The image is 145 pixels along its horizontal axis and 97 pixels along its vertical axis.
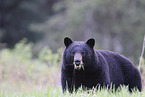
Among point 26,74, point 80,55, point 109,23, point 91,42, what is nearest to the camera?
point 80,55

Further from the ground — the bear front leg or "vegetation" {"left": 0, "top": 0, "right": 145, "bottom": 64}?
"vegetation" {"left": 0, "top": 0, "right": 145, "bottom": 64}

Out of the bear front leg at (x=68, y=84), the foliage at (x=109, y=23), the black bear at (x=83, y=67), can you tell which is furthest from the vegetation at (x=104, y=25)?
the bear front leg at (x=68, y=84)

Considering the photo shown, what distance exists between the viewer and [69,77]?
4938 mm

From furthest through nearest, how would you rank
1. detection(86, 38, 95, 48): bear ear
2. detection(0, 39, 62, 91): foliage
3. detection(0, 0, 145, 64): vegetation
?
detection(0, 0, 145, 64): vegetation
detection(0, 39, 62, 91): foliage
detection(86, 38, 95, 48): bear ear

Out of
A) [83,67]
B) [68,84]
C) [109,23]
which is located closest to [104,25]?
[109,23]

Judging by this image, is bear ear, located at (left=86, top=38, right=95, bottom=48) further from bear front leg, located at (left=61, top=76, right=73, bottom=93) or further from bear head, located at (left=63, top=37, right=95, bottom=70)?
bear front leg, located at (left=61, top=76, right=73, bottom=93)

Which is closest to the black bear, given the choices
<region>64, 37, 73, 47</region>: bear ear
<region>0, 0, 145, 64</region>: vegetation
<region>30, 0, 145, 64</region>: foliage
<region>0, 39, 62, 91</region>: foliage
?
<region>64, 37, 73, 47</region>: bear ear

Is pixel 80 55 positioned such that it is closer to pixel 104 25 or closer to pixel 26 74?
pixel 26 74

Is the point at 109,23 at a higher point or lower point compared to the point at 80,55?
higher

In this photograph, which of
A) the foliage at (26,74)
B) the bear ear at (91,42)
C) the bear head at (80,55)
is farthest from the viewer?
the foliage at (26,74)

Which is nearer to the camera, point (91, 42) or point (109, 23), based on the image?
point (91, 42)

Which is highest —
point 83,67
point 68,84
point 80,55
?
point 80,55

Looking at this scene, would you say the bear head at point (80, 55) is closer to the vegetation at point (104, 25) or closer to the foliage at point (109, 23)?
the vegetation at point (104, 25)

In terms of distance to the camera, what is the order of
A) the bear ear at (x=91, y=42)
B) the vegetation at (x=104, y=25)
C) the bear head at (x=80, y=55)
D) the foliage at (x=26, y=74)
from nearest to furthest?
the bear head at (x=80, y=55), the bear ear at (x=91, y=42), the foliage at (x=26, y=74), the vegetation at (x=104, y=25)
